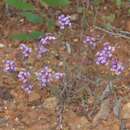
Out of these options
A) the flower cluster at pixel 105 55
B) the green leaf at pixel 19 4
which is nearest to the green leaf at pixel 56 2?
the green leaf at pixel 19 4

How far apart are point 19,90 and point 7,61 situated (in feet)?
0.58

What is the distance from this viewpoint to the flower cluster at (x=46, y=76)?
8.66ft

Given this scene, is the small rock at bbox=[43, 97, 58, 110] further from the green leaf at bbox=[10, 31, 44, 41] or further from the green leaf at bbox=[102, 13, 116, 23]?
the green leaf at bbox=[102, 13, 116, 23]

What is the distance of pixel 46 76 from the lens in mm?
2641

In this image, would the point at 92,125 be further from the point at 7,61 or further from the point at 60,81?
the point at 7,61

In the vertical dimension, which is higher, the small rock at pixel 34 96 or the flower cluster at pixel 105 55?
the flower cluster at pixel 105 55

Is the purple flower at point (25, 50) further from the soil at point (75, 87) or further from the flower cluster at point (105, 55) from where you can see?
the flower cluster at point (105, 55)

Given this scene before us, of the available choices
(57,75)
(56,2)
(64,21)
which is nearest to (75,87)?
(57,75)

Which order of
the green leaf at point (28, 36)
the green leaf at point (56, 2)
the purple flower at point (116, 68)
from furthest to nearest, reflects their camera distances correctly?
the green leaf at point (28, 36), the green leaf at point (56, 2), the purple flower at point (116, 68)

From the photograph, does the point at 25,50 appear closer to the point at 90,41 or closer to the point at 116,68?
the point at 90,41

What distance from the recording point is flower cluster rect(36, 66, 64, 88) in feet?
8.66

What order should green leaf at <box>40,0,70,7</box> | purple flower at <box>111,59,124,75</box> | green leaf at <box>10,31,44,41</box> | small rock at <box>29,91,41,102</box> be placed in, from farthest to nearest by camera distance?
1. green leaf at <box>10,31,44,41</box>
2. green leaf at <box>40,0,70,7</box>
3. small rock at <box>29,91,41,102</box>
4. purple flower at <box>111,59,124,75</box>

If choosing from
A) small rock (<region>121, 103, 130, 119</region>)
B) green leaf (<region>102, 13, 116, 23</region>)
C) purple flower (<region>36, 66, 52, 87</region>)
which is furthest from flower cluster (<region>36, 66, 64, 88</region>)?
green leaf (<region>102, 13, 116, 23</region>)

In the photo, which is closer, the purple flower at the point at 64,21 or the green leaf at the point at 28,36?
the purple flower at the point at 64,21
